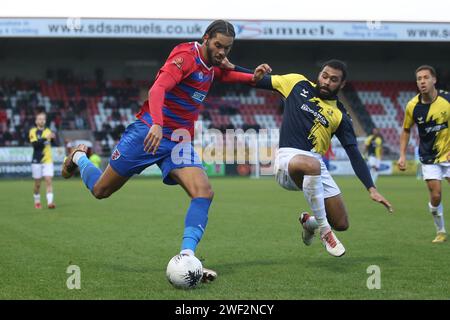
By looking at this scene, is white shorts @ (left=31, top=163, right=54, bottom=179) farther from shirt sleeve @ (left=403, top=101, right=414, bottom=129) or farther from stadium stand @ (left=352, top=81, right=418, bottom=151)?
stadium stand @ (left=352, top=81, right=418, bottom=151)

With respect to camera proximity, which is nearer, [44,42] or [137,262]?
[137,262]

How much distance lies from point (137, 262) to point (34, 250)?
160 cm

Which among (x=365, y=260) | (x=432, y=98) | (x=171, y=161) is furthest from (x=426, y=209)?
(x=171, y=161)

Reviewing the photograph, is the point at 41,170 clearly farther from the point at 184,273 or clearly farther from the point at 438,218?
the point at 184,273

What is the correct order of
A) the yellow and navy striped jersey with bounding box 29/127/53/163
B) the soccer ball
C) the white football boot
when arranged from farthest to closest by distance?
the yellow and navy striped jersey with bounding box 29/127/53/163 → the white football boot → the soccer ball

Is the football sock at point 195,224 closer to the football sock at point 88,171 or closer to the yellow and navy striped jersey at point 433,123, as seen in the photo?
the football sock at point 88,171

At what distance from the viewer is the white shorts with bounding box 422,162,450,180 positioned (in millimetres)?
8750

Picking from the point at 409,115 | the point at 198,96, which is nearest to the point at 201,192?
the point at 198,96

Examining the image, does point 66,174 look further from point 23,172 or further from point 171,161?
point 23,172

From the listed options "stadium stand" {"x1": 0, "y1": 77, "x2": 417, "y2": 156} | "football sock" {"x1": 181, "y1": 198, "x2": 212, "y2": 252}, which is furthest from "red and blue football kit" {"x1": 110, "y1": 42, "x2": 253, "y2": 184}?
"stadium stand" {"x1": 0, "y1": 77, "x2": 417, "y2": 156}

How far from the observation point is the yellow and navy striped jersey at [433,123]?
868 cm

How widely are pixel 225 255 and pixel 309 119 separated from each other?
1806 mm

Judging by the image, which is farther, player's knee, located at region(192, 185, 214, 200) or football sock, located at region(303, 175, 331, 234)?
football sock, located at region(303, 175, 331, 234)

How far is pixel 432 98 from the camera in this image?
870 cm
